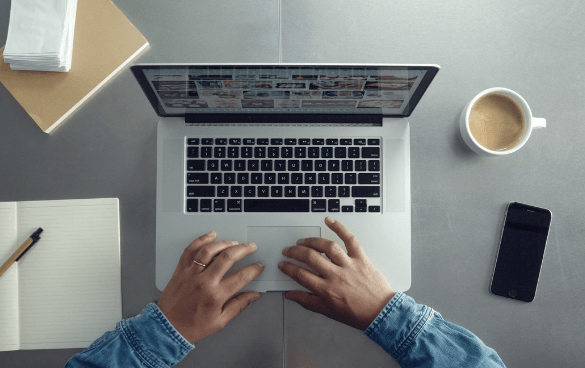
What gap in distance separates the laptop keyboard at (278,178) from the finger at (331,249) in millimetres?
66

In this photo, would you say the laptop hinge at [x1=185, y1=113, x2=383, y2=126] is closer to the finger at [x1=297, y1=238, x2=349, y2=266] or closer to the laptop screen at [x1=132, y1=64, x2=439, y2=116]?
the laptop screen at [x1=132, y1=64, x2=439, y2=116]

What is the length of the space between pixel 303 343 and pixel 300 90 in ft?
1.74

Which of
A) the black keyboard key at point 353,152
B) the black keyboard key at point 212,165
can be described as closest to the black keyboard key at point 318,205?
the black keyboard key at point 353,152

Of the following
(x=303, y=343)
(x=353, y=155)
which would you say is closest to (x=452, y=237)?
(x=353, y=155)

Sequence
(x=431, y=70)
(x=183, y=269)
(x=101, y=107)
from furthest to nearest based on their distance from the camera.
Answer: (x=101, y=107) < (x=183, y=269) < (x=431, y=70)

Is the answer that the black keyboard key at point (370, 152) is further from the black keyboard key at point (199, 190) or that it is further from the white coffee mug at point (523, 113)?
the black keyboard key at point (199, 190)

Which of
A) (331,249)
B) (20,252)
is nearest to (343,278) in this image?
(331,249)

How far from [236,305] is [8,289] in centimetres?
50

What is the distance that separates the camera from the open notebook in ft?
2.59

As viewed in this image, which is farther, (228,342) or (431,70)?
(228,342)

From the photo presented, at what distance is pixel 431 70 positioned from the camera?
61cm

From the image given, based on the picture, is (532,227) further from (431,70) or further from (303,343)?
(303,343)

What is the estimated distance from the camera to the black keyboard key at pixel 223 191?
2.47 ft

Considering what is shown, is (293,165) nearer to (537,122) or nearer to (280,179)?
(280,179)
